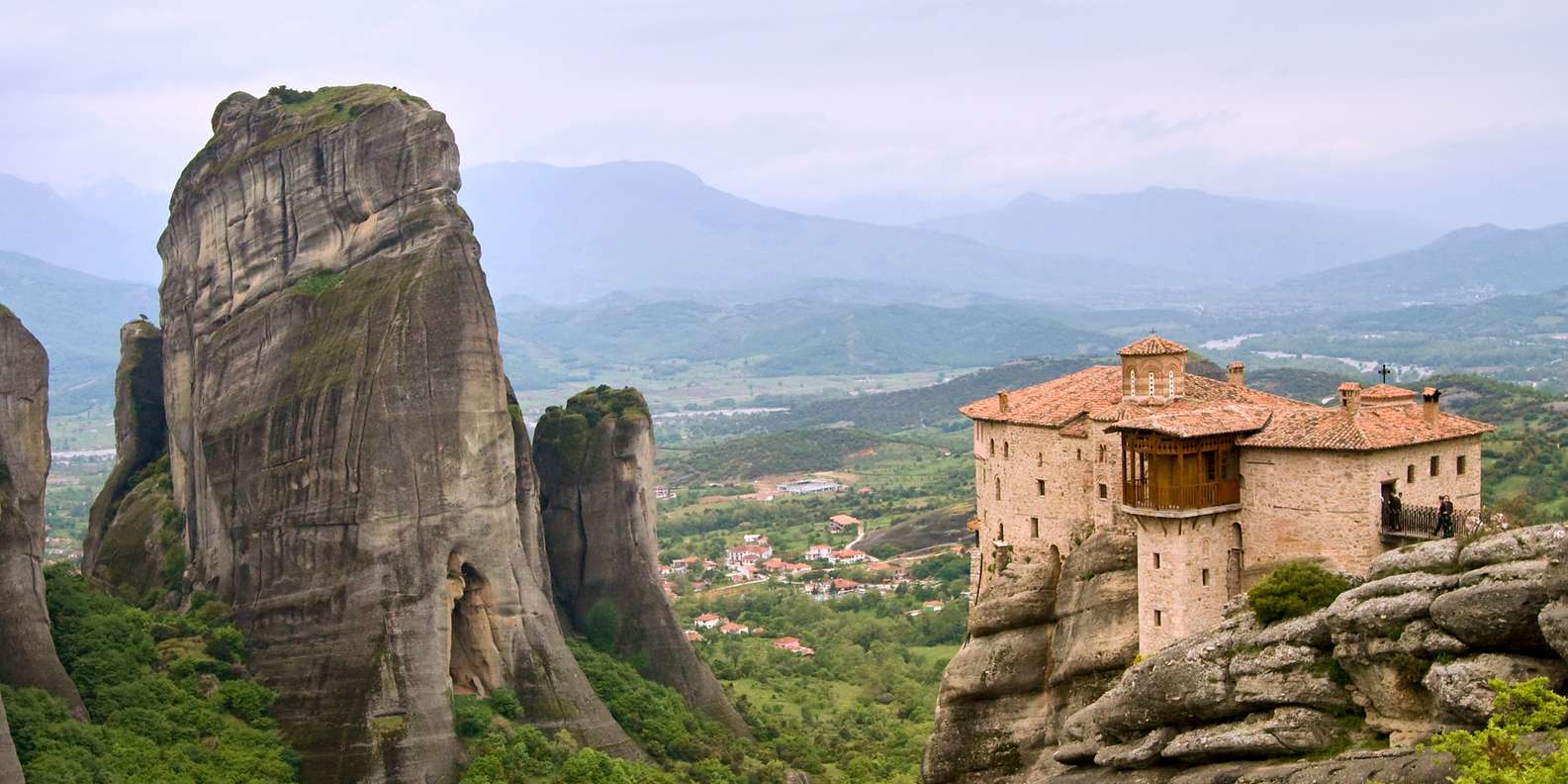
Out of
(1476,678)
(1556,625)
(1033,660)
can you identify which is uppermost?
(1556,625)

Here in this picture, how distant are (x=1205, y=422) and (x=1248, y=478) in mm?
1417

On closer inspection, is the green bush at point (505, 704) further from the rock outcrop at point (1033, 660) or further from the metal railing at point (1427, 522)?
the metal railing at point (1427, 522)

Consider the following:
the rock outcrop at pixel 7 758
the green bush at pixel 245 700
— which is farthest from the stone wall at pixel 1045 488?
the green bush at pixel 245 700

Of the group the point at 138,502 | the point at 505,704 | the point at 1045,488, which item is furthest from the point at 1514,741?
the point at 138,502

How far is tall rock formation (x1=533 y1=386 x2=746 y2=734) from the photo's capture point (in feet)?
246

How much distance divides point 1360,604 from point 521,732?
3644 centimetres

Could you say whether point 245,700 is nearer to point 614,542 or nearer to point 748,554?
point 614,542

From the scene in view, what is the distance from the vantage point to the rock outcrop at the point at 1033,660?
4166 centimetres

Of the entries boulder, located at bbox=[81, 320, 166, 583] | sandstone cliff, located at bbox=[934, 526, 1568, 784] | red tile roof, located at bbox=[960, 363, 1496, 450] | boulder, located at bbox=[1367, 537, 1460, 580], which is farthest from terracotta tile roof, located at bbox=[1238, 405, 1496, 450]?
boulder, located at bbox=[81, 320, 166, 583]

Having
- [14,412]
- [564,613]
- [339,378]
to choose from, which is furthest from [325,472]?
[564,613]

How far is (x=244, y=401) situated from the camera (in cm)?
6606

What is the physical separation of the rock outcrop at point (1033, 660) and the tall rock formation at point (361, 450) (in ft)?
73.8

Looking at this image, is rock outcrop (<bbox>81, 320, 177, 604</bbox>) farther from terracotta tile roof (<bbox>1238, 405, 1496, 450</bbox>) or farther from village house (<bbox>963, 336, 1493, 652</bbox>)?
terracotta tile roof (<bbox>1238, 405, 1496, 450</bbox>)

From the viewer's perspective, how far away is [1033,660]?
44219 mm
